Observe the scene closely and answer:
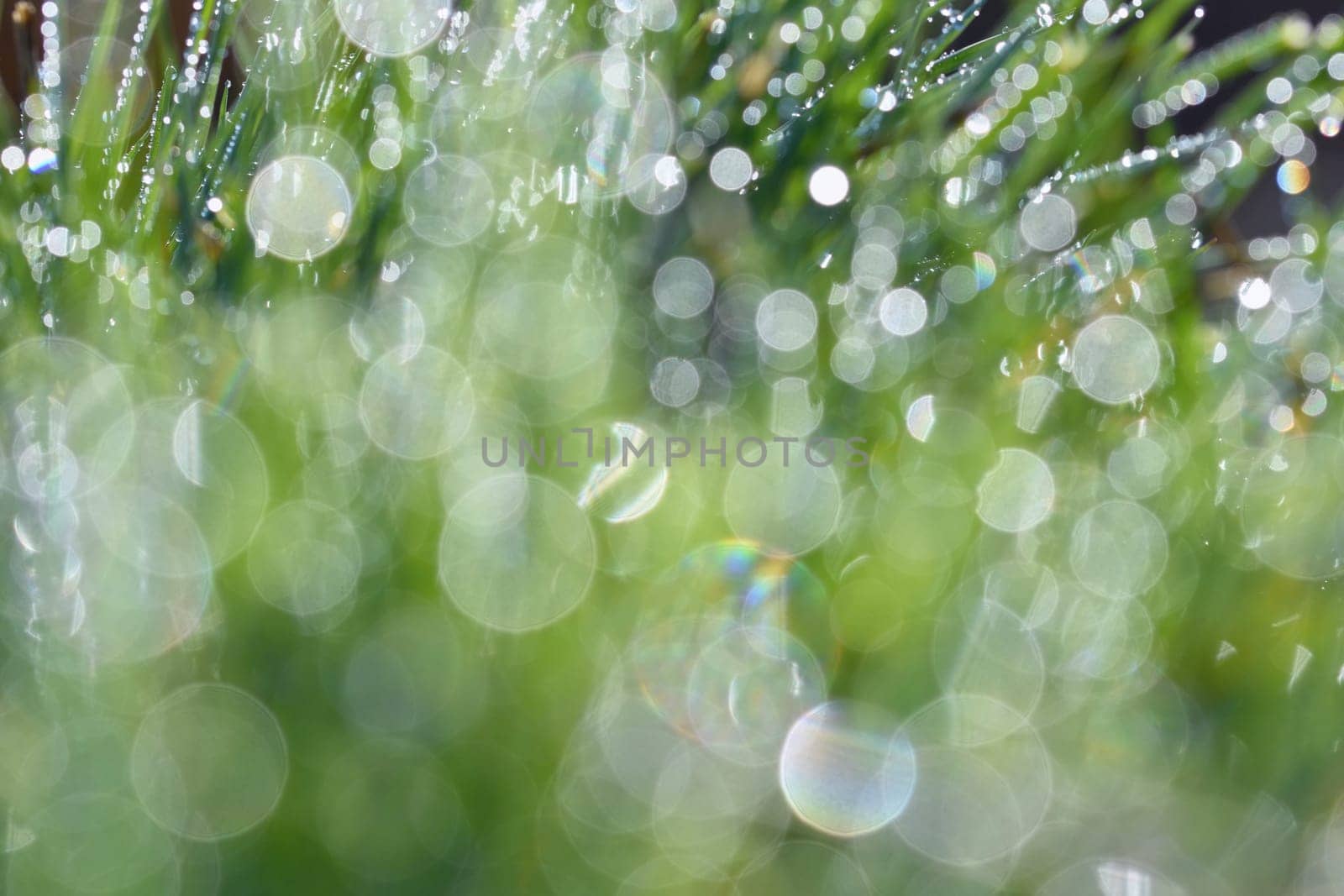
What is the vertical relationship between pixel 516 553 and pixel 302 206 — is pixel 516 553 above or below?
below

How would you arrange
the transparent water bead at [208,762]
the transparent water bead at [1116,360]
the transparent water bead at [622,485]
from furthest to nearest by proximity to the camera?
the transparent water bead at [1116,360], the transparent water bead at [622,485], the transparent water bead at [208,762]

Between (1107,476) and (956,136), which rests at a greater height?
(956,136)

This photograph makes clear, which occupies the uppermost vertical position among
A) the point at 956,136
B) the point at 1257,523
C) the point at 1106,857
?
the point at 956,136

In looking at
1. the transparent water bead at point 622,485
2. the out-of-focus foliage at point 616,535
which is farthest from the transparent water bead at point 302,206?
the transparent water bead at point 622,485

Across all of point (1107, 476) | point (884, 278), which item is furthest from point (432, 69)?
point (1107, 476)

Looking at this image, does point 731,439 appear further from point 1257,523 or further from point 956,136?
point 956,136

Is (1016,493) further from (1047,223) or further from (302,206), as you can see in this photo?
(302,206)

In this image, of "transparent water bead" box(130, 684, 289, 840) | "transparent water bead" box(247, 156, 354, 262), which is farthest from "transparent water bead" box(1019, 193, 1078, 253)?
"transparent water bead" box(130, 684, 289, 840)

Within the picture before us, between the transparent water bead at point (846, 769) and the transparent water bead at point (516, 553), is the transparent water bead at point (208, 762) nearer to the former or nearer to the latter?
the transparent water bead at point (516, 553)

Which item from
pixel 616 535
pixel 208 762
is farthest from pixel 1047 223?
pixel 208 762
